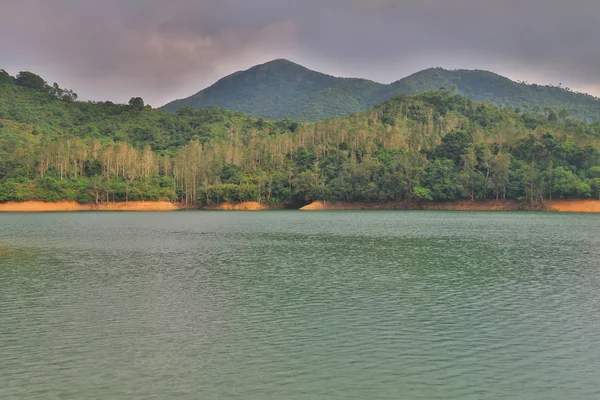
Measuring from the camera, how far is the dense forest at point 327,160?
3792 inches

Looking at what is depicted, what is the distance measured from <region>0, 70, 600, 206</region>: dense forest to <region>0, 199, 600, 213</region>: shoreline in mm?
1281

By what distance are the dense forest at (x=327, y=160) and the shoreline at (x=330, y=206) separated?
1.28 m

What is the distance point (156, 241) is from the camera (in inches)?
1554

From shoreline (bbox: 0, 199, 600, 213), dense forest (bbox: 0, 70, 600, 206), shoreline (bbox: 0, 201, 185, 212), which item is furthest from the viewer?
shoreline (bbox: 0, 201, 185, 212)

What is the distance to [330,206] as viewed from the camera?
107688mm

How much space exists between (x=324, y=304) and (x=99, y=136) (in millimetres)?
146042

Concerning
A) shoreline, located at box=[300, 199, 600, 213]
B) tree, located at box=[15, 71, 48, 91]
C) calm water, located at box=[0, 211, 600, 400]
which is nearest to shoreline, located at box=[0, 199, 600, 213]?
shoreline, located at box=[300, 199, 600, 213]

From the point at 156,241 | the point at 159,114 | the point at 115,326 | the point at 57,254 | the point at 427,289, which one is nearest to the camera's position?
the point at 115,326

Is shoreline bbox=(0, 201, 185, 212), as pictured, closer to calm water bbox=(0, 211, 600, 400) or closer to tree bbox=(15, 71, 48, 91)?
calm water bbox=(0, 211, 600, 400)

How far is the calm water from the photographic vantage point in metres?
10.3

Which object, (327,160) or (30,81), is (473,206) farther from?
(30,81)

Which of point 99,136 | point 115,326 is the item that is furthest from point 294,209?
point 115,326

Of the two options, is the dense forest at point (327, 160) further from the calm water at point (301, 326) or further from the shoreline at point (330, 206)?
the calm water at point (301, 326)

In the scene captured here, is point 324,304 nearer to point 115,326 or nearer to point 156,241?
point 115,326
